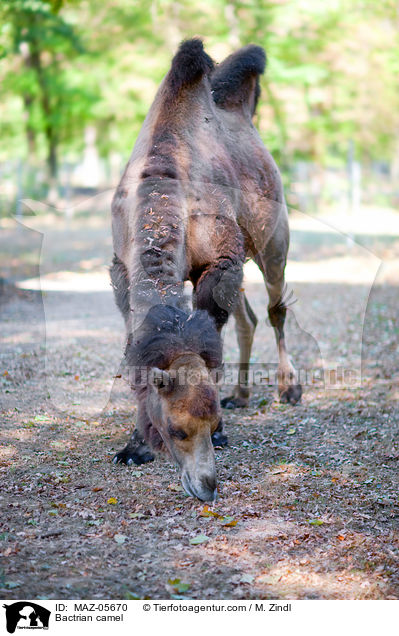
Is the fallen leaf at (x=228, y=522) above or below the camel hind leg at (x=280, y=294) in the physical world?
below

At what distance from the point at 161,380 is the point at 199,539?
36.9 inches

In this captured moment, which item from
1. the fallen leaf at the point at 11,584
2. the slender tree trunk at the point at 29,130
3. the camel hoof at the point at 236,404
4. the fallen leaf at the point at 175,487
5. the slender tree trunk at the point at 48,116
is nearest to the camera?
the fallen leaf at the point at 11,584

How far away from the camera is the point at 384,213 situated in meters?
31.4

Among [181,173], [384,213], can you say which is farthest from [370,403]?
[384,213]

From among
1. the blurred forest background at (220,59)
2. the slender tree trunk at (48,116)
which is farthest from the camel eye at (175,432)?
the slender tree trunk at (48,116)

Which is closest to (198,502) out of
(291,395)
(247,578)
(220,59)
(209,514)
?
(209,514)

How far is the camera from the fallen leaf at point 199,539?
4.00 m

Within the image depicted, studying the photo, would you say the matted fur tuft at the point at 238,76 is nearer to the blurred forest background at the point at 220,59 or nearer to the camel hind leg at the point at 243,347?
the camel hind leg at the point at 243,347

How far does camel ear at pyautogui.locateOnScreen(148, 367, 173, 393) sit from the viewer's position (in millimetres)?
3928

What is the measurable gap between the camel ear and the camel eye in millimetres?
183

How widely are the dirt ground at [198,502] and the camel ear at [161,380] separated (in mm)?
855

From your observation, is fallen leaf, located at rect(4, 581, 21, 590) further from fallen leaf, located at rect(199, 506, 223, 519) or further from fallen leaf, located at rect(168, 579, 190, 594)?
fallen leaf, located at rect(199, 506, 223, 519)

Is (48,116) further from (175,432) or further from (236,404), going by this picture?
(175,432)
